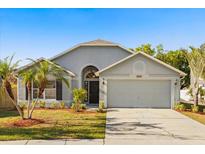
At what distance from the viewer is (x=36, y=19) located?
18.5m

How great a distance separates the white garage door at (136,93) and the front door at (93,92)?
9.16ft

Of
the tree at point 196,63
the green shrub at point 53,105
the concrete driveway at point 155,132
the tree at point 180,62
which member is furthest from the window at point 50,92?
the tree at point 180,62

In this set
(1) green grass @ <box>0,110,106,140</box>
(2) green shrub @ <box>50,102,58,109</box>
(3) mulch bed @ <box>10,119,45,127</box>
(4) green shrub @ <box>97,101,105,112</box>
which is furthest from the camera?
(2) green shrub @ <box>50,102,58,109</box>

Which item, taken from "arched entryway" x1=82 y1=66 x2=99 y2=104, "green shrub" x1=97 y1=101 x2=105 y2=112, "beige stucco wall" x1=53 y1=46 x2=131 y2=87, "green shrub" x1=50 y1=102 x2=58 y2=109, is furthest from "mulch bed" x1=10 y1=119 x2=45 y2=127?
"arched entryway" x1=82 y1=66 x2=99 y2=104

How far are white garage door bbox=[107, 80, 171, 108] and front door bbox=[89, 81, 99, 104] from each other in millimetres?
2792

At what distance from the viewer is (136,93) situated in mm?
20938

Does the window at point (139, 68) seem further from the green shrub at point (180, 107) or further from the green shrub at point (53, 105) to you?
the green shrub at point (53, 105)

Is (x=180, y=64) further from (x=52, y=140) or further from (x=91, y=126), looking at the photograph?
(x=52, y=140)

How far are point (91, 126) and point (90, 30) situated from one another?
1446cm

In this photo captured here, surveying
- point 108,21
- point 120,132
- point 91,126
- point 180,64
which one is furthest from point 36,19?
point 180,64

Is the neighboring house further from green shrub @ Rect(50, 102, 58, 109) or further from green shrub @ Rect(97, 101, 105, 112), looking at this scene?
green shrub @ Rect(97, 101, 105, 112)

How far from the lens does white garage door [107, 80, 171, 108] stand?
2086 centimetres

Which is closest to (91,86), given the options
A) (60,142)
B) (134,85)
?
(134,85)

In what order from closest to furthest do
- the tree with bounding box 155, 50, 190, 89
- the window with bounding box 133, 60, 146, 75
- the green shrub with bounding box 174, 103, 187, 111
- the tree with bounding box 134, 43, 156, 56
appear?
the green shrub with bounding box 174, 103, 187, 111 → the window with bounding box 133, 60, 146, 75 → the tree with bounding box 155, 50, 190, 89 → the tree with bounding box 134, 43, 156, 56
